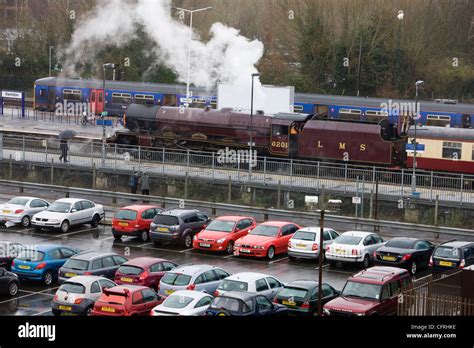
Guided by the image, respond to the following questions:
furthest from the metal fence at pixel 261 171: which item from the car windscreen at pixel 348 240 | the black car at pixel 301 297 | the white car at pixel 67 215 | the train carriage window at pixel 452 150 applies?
the black car at pixel 301 297

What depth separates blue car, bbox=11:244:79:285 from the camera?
24.8m

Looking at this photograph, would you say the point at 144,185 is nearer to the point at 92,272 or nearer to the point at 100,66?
the point at 92,272

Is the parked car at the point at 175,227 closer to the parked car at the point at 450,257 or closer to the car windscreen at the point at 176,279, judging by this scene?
the car windscreen at the point at 176,279

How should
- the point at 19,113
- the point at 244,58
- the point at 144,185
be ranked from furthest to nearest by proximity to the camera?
the point at 19,113, the point at 244,58, the point at 144,185

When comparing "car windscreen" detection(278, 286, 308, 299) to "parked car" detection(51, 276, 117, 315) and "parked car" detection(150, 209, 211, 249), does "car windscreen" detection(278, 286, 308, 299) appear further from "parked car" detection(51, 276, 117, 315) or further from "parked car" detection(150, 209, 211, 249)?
"parked car" detection(150, 209, 211, 249)

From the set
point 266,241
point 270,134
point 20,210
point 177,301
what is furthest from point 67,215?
point 270,134

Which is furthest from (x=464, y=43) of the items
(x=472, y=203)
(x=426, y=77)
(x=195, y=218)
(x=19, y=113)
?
(x=195, y=218)

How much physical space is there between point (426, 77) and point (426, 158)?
29.6 m

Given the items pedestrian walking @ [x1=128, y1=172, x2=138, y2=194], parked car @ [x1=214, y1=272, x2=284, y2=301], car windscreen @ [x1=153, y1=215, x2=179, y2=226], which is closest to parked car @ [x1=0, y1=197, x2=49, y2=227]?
car windscreen @ [x1=153, y1=215, x2=179, y2=226]

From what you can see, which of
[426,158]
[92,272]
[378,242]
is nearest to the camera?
[92,272]

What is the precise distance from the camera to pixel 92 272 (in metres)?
24.1

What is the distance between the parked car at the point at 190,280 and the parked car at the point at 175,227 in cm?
675

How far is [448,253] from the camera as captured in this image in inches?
1043

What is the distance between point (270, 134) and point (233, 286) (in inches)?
965
